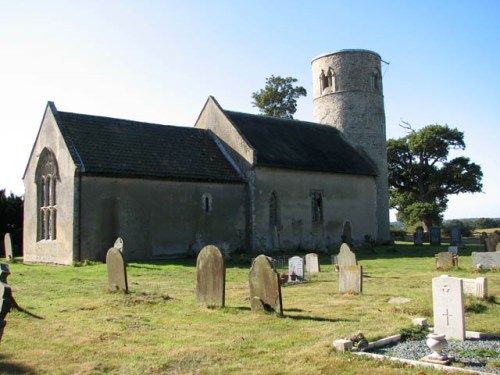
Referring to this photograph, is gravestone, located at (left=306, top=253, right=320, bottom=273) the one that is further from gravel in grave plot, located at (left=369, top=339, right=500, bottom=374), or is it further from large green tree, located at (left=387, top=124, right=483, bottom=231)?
large green tree, located at (left=387, top=124, right=483, bottom=231)

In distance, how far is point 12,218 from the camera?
32.9m

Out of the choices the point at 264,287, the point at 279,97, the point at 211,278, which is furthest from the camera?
the point at 279,97

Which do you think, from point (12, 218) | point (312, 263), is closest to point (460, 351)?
point (312, 263)

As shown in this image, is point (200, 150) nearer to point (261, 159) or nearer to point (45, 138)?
point (261, 159)

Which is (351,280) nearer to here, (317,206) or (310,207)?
(310,207)

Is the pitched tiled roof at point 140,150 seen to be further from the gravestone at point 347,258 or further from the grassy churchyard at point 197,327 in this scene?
the gravestone at point 347,258

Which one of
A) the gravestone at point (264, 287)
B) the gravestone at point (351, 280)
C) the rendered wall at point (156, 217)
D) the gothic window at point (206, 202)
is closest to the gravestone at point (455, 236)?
the rendered wall at point (156, 217)

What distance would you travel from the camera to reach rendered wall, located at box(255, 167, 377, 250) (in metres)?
28.8

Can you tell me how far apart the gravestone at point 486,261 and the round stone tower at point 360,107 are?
681 inches

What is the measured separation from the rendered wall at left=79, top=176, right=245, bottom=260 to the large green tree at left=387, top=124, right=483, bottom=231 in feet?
87.8

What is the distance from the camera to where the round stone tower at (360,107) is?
3634 centimetres

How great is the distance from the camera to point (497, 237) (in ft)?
82.1

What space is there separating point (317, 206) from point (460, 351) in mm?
23940

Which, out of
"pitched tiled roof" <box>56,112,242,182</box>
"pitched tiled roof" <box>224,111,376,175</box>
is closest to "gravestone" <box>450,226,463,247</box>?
"pitched tiled roof" <box>224,111,376,175</box>
